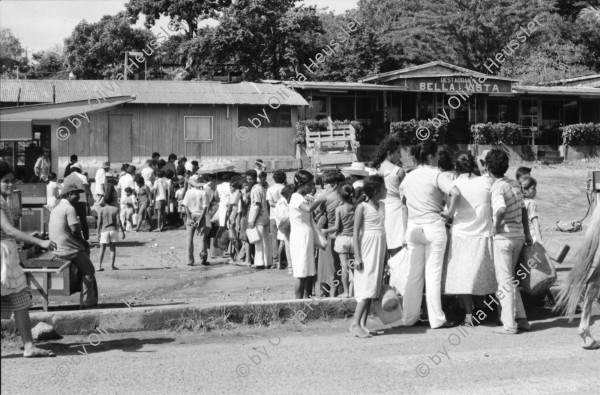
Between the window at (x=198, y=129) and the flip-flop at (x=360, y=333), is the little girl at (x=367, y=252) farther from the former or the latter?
the window at (x=198, y=129)

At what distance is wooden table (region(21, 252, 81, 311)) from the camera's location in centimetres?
909

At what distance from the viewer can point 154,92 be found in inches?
1147

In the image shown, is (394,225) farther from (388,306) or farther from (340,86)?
(340,86)

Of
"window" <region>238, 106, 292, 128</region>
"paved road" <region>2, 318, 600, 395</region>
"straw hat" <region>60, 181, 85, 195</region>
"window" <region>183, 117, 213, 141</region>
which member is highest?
"window" <region>238, 106, 292, 128</region>

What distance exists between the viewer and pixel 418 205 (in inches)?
348

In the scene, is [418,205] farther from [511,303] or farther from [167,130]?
[167,130]

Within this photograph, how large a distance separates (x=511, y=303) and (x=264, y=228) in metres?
5.83

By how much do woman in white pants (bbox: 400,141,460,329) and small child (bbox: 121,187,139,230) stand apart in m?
11.7

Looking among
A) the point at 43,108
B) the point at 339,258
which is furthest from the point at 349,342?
the point at 43,108

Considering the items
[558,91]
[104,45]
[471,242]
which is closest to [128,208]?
[471,242]

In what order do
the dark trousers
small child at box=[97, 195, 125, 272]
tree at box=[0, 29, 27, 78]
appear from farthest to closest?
tree at box=[0, 29, 27, 78]
small child at box=[97, 195, 125, 272]
the dark trousers

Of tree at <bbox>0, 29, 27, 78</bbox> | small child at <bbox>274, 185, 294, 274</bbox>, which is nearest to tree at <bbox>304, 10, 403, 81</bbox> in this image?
small child at <bbox>274, 185, 294, 274</bbox>

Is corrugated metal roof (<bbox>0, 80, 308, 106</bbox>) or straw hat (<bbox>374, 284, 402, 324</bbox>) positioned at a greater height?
corrugated metal roof (<bbox>0, 80, 308, 106</bbox>)

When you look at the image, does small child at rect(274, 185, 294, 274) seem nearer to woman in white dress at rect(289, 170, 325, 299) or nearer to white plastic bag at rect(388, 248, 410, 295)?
woman in white dress at rect(289, 170, 325, 299)
